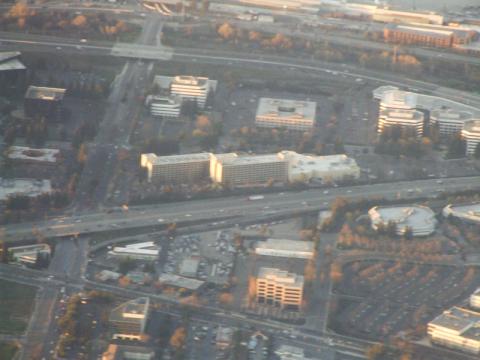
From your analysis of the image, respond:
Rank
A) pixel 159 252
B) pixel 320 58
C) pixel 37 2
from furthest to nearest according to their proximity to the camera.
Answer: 1. pixel 37 2
2. pixel 320 58
3. pixel 159 252

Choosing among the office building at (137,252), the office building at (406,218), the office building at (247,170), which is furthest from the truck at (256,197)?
the office building at (137,252)

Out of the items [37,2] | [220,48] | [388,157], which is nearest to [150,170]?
[388,157]

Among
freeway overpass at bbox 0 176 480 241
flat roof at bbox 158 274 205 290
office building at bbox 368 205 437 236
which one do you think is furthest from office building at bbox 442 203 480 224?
flat roof at bbox 158 274 205 290

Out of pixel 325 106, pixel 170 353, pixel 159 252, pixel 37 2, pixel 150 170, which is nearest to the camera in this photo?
pixel 170 353

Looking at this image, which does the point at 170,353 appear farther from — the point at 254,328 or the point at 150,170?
the point at 150,170

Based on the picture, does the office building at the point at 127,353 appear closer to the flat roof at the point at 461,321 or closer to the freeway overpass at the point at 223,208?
the freeway overpass at the point at 223,208
